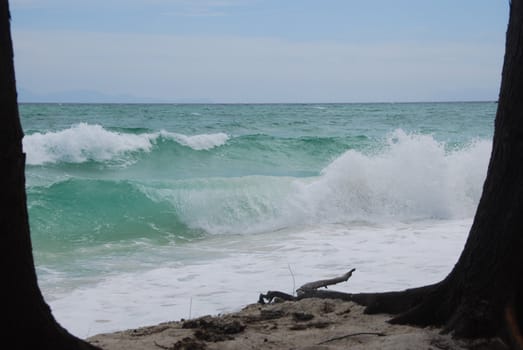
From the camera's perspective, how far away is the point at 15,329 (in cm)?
271

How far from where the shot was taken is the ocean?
7.04m

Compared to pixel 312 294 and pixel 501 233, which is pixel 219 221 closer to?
pixel 312 294

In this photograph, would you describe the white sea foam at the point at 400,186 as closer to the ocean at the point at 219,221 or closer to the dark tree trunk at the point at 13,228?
the ocean at the point at 219,221

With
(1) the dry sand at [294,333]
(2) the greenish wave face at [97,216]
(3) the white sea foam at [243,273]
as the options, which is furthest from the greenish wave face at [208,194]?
(1) the dry sand at [294,333]

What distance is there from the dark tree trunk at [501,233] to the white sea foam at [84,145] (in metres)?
17.2

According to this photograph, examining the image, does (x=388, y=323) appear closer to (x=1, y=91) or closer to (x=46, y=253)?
(x=1, y=91)

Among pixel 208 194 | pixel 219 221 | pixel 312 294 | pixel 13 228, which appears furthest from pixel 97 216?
pixel 13 228

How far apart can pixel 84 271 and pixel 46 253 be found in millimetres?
1713

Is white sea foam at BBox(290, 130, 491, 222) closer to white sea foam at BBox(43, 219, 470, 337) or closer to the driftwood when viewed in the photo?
white sea foam at BBox(43, 219, 470, 337)

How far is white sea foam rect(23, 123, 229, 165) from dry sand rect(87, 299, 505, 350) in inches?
608

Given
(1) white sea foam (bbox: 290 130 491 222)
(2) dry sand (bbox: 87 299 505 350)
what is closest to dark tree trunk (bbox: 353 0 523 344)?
(2) dry sand (bbox: 87 299 505 350)

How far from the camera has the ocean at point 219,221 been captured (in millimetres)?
7039

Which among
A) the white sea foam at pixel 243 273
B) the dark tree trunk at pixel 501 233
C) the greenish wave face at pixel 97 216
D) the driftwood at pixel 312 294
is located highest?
Answer: the dark tree trunk at pixel 501 233

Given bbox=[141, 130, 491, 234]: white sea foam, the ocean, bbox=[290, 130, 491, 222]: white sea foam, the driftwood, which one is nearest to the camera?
the driftwood
